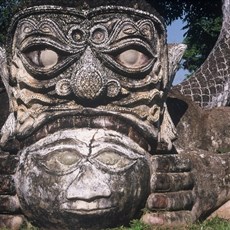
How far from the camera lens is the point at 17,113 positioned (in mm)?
3977

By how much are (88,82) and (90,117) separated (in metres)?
0.23

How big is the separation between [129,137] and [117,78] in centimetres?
38

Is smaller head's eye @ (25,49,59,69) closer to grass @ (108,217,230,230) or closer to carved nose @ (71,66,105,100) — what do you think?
carved nose @ (71,66,105,100)

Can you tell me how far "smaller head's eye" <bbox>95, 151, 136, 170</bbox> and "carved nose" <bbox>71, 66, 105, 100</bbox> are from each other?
1.21 ft

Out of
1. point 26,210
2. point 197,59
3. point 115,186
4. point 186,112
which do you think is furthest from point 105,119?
point 197,59

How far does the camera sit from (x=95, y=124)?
3787 mm

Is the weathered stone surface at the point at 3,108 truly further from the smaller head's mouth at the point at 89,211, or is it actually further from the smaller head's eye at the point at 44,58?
the smaller head's mouth at the point at 89,211

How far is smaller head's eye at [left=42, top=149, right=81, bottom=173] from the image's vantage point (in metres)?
3.60

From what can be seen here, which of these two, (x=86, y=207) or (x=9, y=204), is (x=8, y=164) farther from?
(x=86, y=207)

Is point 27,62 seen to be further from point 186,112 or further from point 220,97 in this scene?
point 220,97

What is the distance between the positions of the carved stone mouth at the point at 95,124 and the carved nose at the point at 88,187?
37cm

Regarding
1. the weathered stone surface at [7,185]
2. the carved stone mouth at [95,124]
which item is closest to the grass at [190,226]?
the weathered stone surface at [7,185]

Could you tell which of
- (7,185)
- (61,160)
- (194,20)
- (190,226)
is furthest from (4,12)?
(190,226)

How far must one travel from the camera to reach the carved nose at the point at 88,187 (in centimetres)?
349
